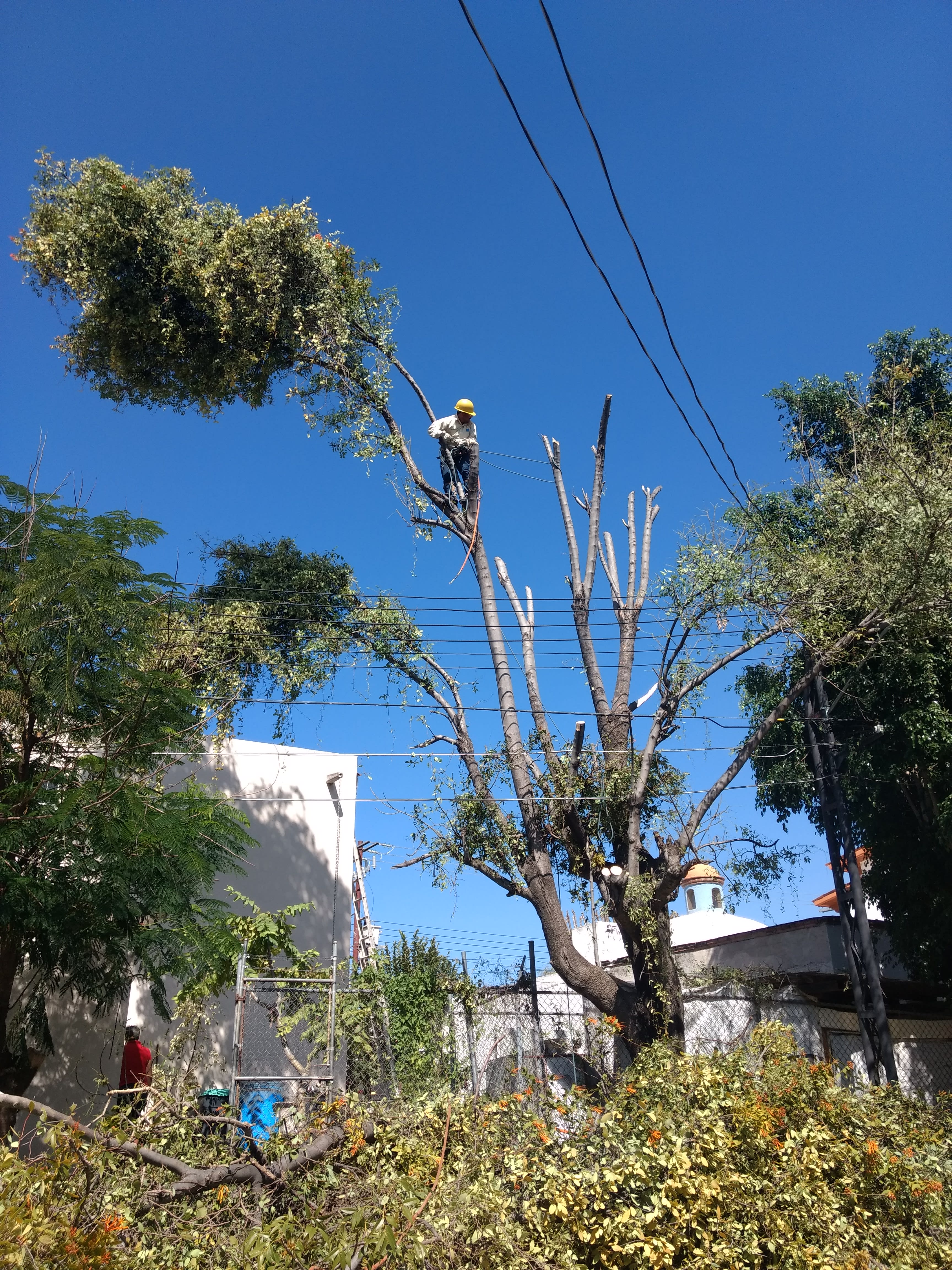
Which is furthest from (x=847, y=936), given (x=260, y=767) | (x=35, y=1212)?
(x=35, y=1212)

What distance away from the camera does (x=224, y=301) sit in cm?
1291

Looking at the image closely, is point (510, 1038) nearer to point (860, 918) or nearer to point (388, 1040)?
point (388, 1040)

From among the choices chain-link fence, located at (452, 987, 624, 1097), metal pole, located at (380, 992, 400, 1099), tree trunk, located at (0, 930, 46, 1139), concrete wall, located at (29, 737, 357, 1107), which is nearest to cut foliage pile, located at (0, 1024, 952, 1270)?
tree trunk, located at (0, 930, 46, 1139)

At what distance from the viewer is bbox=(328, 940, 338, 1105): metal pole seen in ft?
22.1

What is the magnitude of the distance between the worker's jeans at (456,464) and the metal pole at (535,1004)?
6.59 meters

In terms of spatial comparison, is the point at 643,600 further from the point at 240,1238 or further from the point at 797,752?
the point at 240,1238

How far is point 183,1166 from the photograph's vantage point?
4137mm

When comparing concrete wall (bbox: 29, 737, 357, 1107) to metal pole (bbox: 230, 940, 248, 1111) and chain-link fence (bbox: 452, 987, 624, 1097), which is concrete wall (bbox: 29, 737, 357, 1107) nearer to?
chain-link fence (bbox: 452, 987, 624, 1097)

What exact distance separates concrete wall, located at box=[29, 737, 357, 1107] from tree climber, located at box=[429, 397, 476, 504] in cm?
434

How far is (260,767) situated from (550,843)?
4298mm

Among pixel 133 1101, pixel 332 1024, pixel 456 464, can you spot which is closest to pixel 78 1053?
pixel 332 1024

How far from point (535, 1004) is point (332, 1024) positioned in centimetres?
369

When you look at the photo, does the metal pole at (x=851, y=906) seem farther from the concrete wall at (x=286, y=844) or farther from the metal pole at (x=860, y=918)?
the concrete wall at (x=286, y=844)

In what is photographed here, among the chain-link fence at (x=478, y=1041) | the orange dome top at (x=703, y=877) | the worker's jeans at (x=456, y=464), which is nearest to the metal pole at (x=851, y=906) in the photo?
the chain-link fence at (x=478, y=1041)
